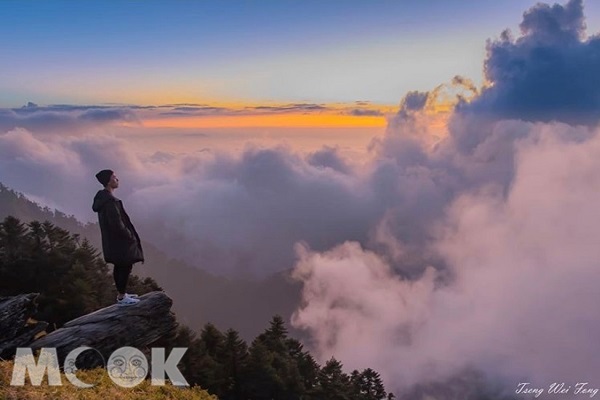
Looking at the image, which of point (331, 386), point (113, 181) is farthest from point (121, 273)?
point (331, 386)

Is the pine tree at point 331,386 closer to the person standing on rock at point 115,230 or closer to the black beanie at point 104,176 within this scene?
the person standing on rock at point 115,230

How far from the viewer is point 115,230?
14.5 metres

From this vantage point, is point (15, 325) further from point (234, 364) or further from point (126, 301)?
point (234, 364)

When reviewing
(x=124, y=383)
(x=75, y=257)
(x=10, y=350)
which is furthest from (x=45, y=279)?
(x=124, y=383)

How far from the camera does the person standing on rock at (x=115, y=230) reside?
14359 millimetres

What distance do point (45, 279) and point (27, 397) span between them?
75.9 feet

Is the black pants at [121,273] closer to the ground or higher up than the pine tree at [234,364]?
higher up

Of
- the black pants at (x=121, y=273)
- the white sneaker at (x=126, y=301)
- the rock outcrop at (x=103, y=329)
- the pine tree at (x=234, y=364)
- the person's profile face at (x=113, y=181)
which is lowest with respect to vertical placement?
the pine tree at (x=234, y=364)

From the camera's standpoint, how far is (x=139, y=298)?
54.9 ft

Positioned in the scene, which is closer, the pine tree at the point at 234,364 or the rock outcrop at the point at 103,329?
the rock outcrop at the point at 103,329

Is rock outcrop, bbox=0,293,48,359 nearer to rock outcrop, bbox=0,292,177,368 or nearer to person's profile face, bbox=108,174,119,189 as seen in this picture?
rock outcrop, bbox=0,292,177,368

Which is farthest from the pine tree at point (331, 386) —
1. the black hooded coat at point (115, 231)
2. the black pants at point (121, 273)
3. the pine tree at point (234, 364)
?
the black hooded coat at point (115, 231)

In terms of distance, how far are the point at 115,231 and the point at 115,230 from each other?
2.1 inches

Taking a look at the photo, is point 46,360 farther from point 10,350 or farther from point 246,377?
point 246,377
